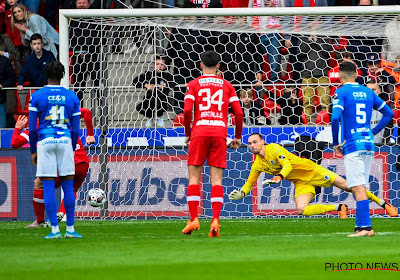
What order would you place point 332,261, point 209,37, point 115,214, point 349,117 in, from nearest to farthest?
point 332,261 < point 349,117 < point 115,214 < point 209,37

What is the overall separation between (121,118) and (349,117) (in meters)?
6.45

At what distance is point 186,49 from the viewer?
14.8 meters

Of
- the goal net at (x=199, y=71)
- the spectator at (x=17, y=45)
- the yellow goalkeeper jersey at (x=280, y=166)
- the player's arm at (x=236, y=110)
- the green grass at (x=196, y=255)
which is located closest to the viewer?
the green grass at (x=196, y=255)

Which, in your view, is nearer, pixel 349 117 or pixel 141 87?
pixel 349 117

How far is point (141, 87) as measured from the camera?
14.3 metres

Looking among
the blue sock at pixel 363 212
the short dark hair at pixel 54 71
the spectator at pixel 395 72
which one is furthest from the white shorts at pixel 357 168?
the spectator at pixel 395 72

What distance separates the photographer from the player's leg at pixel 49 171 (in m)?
8.12

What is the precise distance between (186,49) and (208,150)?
6.53 m

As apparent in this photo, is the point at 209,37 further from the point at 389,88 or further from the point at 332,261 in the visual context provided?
the point at 332,261

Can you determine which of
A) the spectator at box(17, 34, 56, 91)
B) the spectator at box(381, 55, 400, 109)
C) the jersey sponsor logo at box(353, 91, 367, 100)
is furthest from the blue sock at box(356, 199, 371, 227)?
the spectator at box(17, 34, 56, 91)

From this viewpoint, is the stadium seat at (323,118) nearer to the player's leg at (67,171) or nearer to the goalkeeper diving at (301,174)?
the goalkeeper diving at (301,174)

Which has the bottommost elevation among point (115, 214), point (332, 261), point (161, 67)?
point (115, 214)

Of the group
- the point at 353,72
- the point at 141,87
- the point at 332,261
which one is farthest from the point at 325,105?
the point at 332,261

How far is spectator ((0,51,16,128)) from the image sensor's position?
15.3 m
